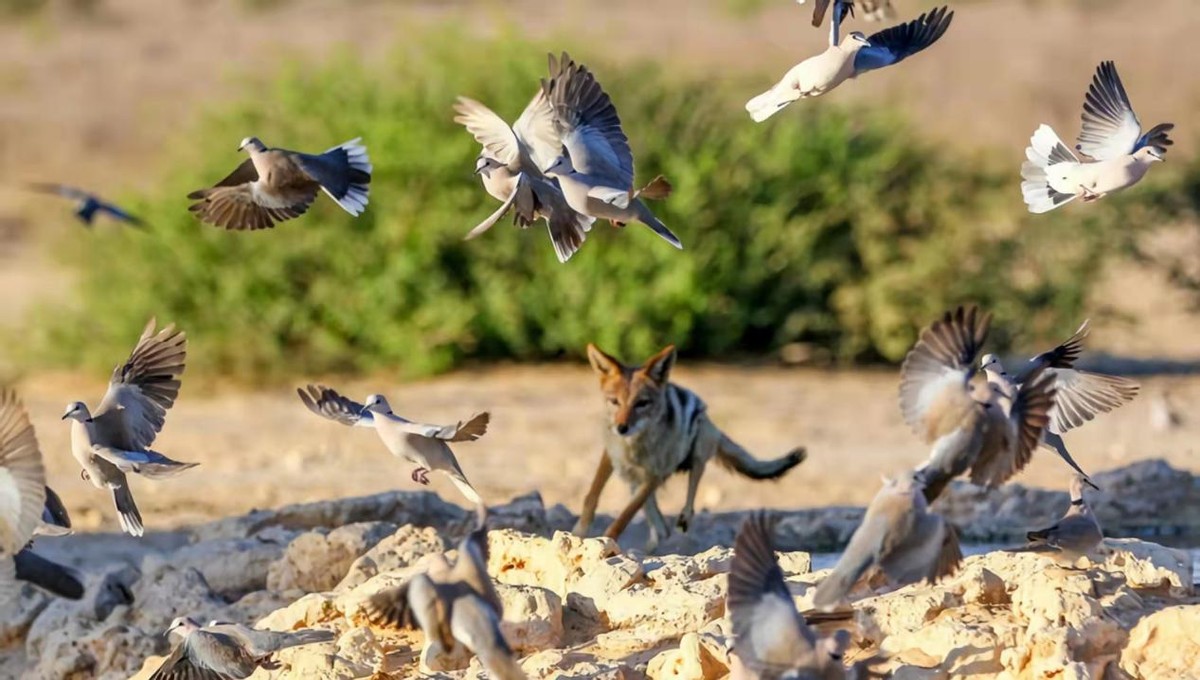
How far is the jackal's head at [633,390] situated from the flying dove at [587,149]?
2877mm

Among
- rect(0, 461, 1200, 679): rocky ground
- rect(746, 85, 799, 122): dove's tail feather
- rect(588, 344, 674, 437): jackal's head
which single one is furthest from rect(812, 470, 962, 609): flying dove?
rect(588, 344, 674, 437): jackal's head

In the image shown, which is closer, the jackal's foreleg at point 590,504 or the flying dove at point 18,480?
the flying dove at point 18,480

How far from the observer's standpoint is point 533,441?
42.2 ft

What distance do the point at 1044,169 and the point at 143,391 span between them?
127 inches

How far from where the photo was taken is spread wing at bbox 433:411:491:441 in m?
5.97

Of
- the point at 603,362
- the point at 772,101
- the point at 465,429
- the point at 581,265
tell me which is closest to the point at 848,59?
the point at 772,101

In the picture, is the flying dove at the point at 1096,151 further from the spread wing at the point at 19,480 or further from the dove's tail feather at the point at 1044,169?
the spread wing at the point at 19,480

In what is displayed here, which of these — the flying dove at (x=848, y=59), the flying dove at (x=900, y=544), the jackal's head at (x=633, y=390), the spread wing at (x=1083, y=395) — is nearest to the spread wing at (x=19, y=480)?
the flying dove at (x=900, y=544)

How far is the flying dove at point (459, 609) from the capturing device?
5031mm

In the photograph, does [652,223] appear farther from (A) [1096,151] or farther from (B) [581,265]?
(B) [581,265]

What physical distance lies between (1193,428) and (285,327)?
22.5 ft

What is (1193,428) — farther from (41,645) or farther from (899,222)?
(41,645)

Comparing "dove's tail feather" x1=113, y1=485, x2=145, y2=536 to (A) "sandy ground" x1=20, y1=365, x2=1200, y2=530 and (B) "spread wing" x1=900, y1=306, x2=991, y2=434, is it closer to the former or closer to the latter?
(B) "spread wing" x1=900, y1=306, x2=991, y2=434

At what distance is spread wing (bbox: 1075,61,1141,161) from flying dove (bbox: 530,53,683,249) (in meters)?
1.54
